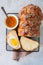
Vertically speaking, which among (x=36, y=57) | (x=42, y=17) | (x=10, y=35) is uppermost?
(x=42, y=17)

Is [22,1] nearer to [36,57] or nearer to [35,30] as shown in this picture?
[35,30]

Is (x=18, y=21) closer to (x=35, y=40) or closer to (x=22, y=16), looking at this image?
(x=22, y=16)

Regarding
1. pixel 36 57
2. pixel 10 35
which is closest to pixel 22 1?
pixel 10 35

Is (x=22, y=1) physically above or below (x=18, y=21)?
above

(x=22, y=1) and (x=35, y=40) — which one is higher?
(x=22, y=1)

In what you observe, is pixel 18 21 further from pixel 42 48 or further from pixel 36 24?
pixel 42 48

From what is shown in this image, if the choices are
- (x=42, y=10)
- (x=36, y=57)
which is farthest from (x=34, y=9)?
(x=36, y=57)
